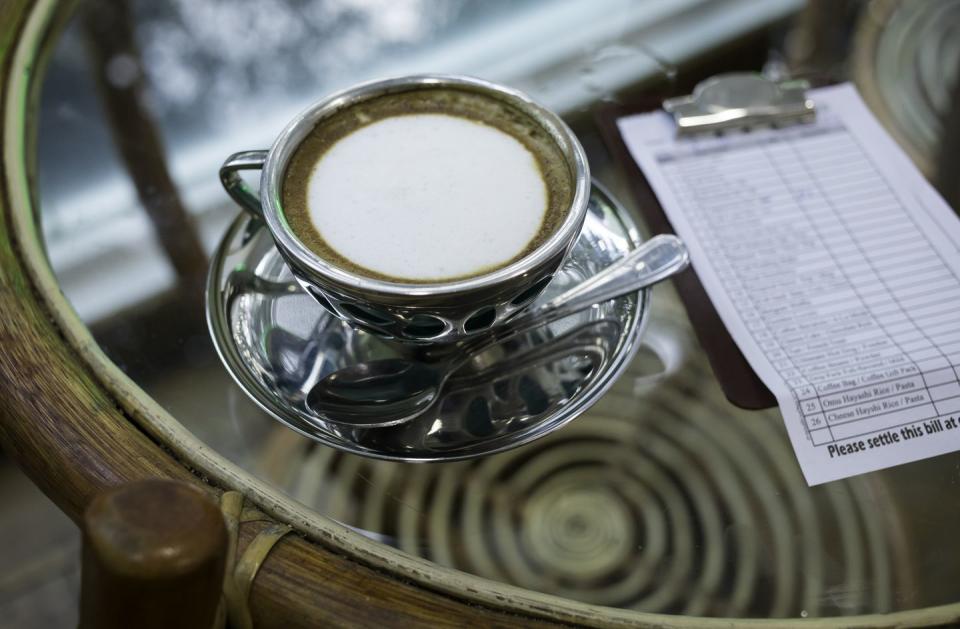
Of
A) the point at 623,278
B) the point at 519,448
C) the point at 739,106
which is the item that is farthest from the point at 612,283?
the point at 739,106

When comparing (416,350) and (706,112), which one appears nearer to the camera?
(416,350)

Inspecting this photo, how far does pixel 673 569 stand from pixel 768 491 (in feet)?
0.23

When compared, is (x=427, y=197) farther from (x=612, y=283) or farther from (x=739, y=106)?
(x=739, y=106)

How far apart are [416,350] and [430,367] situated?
1 centimetres

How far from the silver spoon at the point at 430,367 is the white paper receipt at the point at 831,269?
0.19ft

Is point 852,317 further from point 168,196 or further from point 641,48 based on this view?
point 168,196

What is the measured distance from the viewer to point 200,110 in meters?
0.69

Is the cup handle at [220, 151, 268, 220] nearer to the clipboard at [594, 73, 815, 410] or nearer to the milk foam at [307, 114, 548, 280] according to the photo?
the milk foam at [307, 114, 548, 280]

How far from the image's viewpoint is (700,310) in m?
0.55

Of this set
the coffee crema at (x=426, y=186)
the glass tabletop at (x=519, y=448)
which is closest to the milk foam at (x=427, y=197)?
the coffee crema at (x=426, y=186)

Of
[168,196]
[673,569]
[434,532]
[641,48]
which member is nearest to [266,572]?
[434,532]

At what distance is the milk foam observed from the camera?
1.52 feet

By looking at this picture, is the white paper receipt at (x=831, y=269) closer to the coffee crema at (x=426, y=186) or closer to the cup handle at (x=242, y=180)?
the coffee crema at (x=426, y=186)

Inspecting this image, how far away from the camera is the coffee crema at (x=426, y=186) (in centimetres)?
46
